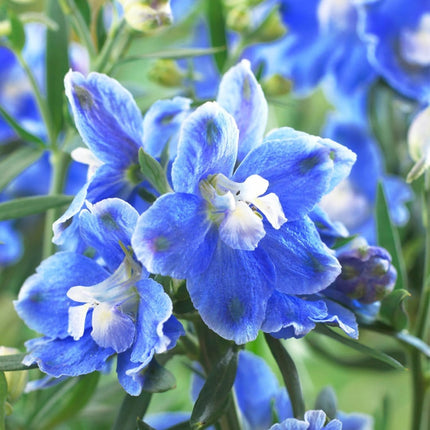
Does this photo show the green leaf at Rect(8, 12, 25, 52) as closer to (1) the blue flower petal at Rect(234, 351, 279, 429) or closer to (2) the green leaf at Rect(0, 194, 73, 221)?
(2) the green leaf at Rect(0, 194, 73, 221)

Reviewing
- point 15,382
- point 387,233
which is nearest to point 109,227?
point 15,382

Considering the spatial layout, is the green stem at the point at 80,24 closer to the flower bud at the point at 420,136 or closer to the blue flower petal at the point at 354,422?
the flower bud at the point at 420,136

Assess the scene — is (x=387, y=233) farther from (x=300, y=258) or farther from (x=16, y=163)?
(x=16, y=163)

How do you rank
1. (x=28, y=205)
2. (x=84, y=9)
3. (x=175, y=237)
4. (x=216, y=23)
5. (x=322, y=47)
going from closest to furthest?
1. (x=175, y=237)
2. (x=28, y=205)
3. (x=84, y=9)
4. (x=216, y=23)
5. (x=322, y=47)

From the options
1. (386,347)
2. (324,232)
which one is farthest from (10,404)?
(386,347)

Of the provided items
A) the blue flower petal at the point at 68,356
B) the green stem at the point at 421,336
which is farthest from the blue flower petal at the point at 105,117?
the green stem at the point at 421,336
